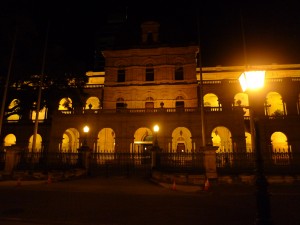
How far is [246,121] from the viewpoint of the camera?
30.6 m

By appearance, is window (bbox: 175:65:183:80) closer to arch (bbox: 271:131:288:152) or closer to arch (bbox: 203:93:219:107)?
arch (bbox: 203:93:219:107)

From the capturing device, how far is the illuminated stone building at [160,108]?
2847cm

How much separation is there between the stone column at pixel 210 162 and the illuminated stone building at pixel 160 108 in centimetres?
1228

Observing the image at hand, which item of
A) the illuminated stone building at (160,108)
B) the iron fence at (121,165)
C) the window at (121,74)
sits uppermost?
the window at (121,74)

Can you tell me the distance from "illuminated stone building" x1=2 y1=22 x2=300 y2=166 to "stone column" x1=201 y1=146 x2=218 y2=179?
12.3 m

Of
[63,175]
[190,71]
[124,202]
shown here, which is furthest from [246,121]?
[124,202]

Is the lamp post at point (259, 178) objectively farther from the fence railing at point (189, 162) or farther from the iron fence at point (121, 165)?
the iron fence at point (121, 165)

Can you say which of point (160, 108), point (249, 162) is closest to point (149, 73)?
point (160, 108)

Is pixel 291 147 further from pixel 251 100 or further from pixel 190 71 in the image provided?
pixel 251 100

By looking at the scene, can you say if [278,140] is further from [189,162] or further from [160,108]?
[189,162]

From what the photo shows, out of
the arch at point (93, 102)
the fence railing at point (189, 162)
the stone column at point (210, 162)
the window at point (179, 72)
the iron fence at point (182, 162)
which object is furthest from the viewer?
the arch at point (93, 102)

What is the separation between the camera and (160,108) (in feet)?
95.3

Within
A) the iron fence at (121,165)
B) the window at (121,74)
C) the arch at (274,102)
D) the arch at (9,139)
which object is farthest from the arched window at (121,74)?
the arch at (274,102)

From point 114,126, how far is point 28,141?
42.9ft
